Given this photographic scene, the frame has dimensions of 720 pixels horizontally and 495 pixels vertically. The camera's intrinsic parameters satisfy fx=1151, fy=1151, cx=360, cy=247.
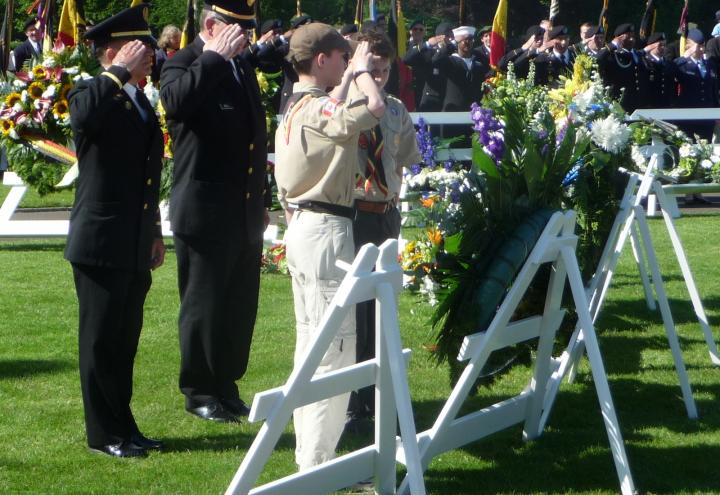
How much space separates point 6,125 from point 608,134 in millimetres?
→ 6650

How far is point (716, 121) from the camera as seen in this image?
1745 cm

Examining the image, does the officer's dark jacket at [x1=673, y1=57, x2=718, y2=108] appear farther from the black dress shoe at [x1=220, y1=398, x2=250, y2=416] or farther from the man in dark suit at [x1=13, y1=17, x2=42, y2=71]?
the black dress shoe at [x1=220, y1=398, x2=250, y2=416]

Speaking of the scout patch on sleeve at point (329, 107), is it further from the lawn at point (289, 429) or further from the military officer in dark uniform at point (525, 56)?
the military officer in dark uniform at point (525, 56)

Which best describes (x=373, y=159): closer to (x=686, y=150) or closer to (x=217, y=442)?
(x=217, y=442)

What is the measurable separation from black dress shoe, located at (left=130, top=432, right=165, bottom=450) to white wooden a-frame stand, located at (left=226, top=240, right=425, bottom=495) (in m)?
1.47

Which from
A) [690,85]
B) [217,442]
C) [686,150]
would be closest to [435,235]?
[217,442]

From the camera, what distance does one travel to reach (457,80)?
17.8 m

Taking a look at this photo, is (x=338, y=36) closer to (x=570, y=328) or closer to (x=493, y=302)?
(x=493, y=302)

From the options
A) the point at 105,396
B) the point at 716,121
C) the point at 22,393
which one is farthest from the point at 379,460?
the point at 716,121

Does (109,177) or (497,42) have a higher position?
(497,42)

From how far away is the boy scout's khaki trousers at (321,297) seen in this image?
16.0 feet

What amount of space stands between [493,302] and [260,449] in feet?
5.27

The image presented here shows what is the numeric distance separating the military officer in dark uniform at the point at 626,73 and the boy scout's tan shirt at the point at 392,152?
38.3 feet

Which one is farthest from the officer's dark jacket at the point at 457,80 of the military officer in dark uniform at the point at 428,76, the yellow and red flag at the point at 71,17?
the yellow and red flag at the point at 71,17
